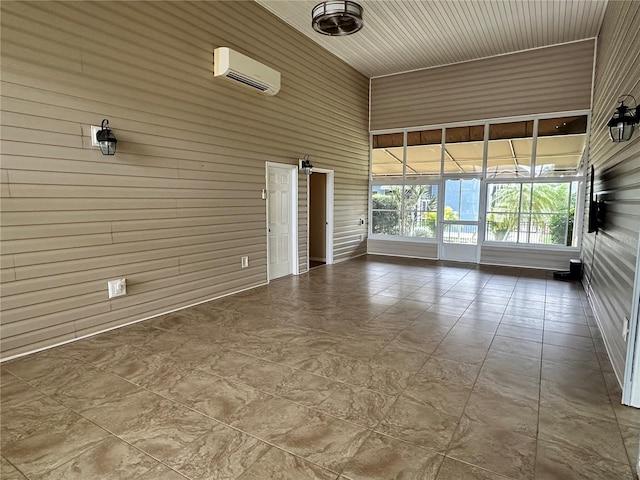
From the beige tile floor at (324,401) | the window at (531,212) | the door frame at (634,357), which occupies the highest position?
the window at (531,212)

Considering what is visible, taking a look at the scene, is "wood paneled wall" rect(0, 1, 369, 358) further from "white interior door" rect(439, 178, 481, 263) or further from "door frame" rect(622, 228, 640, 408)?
"door frame" rect(622, 228, 640, 408)

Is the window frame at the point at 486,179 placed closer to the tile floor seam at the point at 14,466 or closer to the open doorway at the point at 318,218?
the open doorway at the point at 318,218

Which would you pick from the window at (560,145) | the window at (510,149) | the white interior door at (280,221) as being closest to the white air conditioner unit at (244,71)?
the white interior door at (280,221)

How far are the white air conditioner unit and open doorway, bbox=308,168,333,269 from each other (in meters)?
2.36

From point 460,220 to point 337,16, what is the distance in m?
5.42

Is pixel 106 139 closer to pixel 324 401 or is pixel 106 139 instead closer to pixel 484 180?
pixel 324 401

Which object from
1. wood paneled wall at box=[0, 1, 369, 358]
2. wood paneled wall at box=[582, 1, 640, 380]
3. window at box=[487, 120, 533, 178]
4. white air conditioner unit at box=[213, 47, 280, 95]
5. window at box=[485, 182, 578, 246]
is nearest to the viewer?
wood paneled wall at box=[582, 1, 640, 380]

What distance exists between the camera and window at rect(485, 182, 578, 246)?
270 inches

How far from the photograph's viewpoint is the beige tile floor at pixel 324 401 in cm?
186

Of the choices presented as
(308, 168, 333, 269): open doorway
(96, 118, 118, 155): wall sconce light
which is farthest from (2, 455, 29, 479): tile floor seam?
(308, 168, 333, 269): open doorway

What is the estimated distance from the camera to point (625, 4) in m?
3.66

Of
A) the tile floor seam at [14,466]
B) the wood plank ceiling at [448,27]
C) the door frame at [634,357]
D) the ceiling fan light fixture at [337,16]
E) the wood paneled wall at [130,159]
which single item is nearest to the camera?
the tile floor seam at [14,466]

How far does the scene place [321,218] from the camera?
7867 mm

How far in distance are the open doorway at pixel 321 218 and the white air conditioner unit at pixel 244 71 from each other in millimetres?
2362
